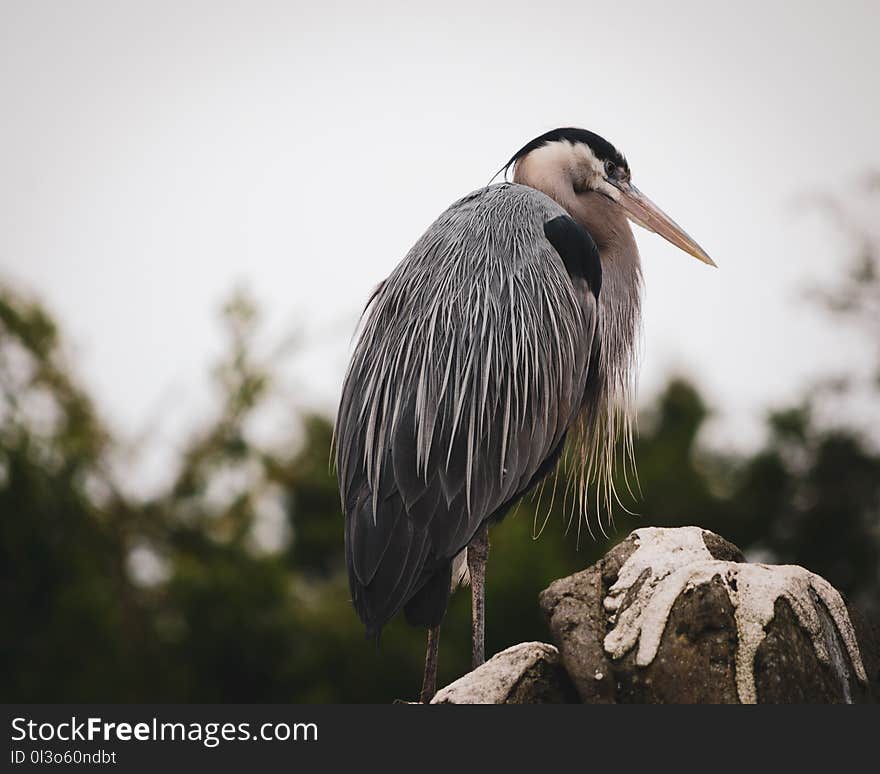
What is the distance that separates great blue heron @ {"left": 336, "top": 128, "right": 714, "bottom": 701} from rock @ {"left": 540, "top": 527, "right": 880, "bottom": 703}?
57 centimetres

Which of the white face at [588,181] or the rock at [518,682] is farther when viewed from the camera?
the white face at [588,181]

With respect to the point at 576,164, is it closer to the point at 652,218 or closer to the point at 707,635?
the point at 652,218

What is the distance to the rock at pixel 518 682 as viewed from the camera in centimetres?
362

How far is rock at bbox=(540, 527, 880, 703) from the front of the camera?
11.0ft

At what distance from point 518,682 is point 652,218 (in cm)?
276

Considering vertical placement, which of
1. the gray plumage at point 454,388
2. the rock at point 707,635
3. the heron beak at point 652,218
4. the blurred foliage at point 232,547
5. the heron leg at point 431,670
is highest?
the blurred foliage at point 232,547

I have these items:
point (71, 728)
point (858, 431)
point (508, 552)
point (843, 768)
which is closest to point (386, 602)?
point (71, 728)

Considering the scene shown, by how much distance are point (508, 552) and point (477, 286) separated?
881 cm

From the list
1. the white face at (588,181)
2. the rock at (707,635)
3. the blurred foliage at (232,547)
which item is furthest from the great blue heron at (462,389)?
the blurred foliage at (232,547)

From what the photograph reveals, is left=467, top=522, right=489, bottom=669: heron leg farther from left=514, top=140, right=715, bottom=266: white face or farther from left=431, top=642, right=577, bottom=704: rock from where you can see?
left=514, top=140, right=715, bottom=266: white face

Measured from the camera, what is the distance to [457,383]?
13.9 ft

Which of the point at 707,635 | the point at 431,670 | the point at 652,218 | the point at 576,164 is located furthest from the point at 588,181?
the point at 707,635

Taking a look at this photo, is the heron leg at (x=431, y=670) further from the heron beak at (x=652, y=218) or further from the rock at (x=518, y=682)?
the heron beak at (x=652, y=218)

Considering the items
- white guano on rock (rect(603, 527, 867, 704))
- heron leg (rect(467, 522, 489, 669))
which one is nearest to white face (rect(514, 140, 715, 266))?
heron leg (rect(467, 522, 489, 669))
